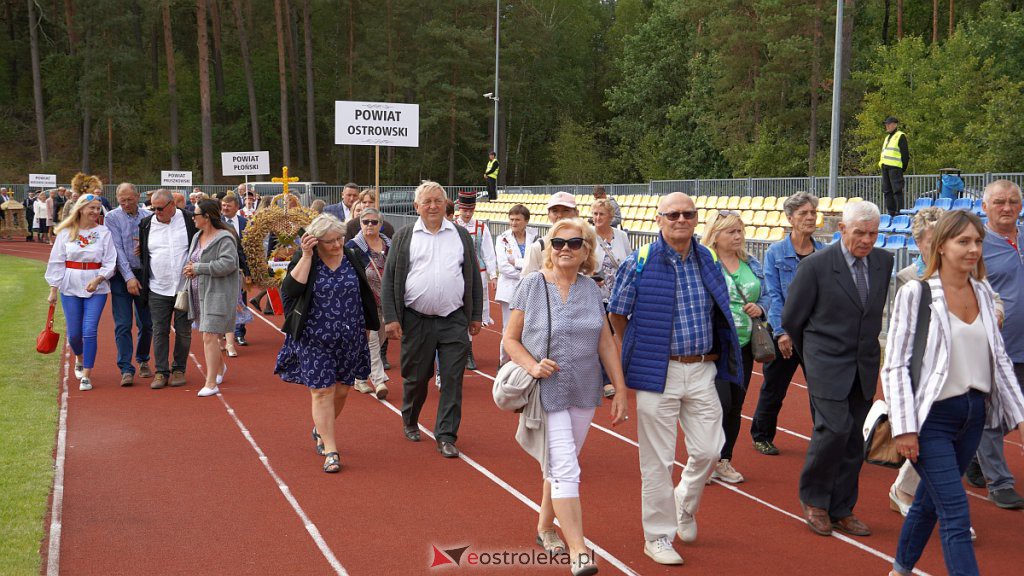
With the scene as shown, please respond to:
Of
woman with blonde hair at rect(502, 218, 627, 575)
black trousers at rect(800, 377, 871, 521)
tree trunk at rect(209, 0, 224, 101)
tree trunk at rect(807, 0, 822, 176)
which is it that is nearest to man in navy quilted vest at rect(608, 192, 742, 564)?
woman with blonde hair at rect(502, 218, 627, 575)

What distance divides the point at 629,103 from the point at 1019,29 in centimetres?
2573

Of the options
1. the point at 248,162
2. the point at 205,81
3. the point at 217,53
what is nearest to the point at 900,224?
the point at 248,162

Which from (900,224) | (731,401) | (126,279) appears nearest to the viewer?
(731,401)

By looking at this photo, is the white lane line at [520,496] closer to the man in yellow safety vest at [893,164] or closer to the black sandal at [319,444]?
the black sandal at [319,444]

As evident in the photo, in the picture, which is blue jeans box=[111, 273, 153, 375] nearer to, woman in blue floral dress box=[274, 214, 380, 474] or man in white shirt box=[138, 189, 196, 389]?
man in white shirt box=[138, 189, 196, 389]

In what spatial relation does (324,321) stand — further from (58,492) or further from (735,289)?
(735,289)

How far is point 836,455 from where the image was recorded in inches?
240

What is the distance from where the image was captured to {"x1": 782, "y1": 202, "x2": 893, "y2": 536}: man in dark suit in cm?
597

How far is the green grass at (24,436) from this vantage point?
19.6ft

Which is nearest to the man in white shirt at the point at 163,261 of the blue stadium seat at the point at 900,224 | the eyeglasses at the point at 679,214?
the eyeglasses at the point at 679,214

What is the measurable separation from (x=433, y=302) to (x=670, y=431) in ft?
9.99

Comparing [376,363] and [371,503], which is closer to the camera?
[371,503]

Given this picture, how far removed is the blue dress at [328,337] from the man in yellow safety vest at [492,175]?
1128 inches

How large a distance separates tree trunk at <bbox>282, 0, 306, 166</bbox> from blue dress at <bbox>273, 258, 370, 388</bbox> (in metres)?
56.1
